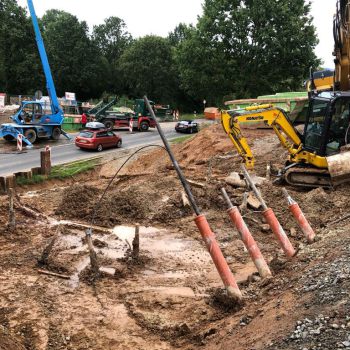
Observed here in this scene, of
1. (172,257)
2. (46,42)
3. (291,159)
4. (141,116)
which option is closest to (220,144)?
(291,159)

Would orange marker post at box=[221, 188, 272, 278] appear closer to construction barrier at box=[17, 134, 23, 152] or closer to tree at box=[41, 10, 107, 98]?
construction barrier at box=[17, 134, 23, 152]

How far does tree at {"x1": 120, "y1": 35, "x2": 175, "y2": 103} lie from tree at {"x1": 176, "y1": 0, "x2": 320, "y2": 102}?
18326mm

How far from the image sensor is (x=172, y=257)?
32.5 feet

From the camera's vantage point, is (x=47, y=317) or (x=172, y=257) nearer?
(x=47, y=317)

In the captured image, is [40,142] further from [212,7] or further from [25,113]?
[212,7]

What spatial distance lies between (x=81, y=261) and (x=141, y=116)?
28.8 m

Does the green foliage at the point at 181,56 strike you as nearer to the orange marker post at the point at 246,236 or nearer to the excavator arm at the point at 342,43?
the excavator arm at the point at 342,43

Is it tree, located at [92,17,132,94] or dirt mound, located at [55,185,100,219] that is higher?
tree, located at [92,17,132,94]

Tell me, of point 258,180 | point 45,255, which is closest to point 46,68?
point 258,180

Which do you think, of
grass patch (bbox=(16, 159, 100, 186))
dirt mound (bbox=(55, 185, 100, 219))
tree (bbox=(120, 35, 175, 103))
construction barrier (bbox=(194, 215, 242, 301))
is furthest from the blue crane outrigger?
tree (bbox=(120, 35, 175, 103))

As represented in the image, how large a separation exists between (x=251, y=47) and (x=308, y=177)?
94.8ft

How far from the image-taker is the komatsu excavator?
12367 millimetres

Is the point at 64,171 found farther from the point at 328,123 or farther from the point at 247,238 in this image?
the point at 247,238

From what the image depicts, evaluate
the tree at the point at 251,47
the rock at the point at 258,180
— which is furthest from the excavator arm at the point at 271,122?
the tree at the point at 251,47
